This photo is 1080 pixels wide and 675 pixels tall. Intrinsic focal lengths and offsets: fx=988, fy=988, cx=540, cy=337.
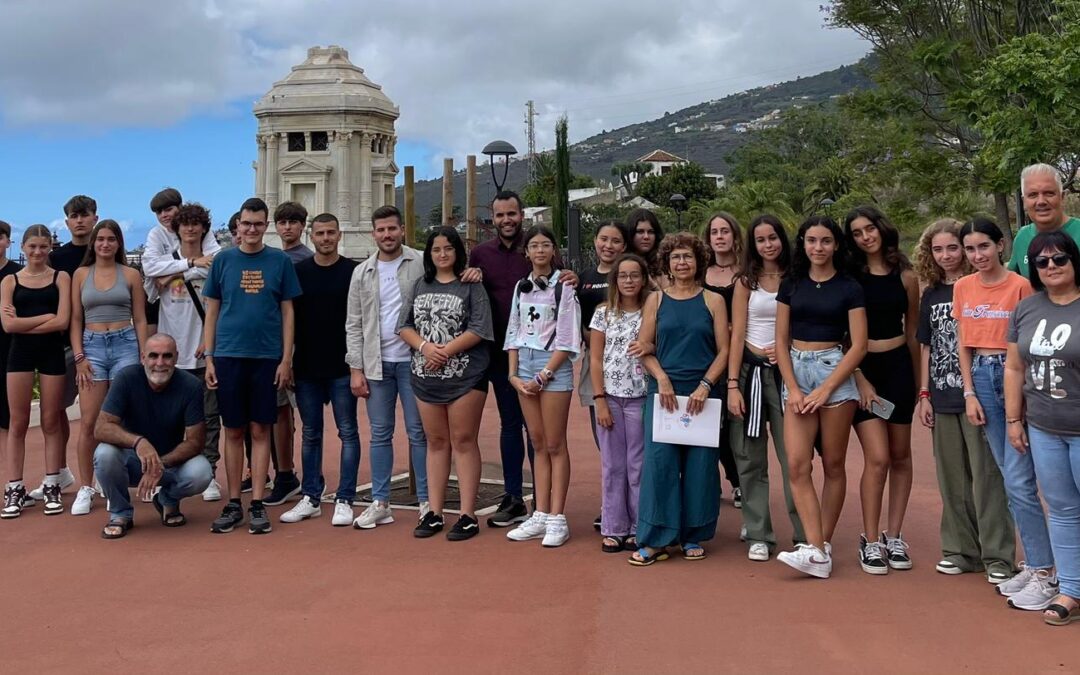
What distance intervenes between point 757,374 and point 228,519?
3410 mm

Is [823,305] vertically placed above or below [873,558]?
above

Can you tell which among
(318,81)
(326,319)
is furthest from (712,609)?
(318,81)

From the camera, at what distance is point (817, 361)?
17.2 feet

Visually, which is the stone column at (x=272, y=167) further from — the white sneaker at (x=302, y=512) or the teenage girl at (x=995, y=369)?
the teenage girl at (x=995, y=369)

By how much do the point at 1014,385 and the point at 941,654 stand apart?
1356mm

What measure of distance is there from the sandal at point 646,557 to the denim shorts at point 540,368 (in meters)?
1.03

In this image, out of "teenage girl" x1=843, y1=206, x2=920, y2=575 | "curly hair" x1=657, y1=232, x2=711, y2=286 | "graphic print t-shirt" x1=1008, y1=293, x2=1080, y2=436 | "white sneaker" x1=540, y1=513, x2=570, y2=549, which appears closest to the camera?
"graphic print t-shirt" x1=1008, y1=293, x2=1080, y2=436

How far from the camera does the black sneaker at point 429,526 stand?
6.07m

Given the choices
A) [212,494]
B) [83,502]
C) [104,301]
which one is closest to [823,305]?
[212,494]

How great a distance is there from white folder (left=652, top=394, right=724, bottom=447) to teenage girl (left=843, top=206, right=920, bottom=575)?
755 millimetres

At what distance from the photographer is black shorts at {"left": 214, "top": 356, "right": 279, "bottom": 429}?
6.25 m

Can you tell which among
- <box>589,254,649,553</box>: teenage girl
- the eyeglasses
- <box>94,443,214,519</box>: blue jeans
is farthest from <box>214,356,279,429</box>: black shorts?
the eyeglasses

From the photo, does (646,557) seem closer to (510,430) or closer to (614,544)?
(614,544)

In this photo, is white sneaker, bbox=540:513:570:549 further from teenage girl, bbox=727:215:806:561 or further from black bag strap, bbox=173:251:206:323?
black bag strap, bbox=173:251:206:323
